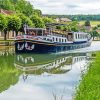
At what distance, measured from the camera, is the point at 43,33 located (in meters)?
62.8

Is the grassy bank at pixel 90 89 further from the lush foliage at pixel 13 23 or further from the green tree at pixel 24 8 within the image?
the green tree at pixel 24 8

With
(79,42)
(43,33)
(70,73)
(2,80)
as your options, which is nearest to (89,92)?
(2,80)

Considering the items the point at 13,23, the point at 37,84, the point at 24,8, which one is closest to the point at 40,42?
the point at 13,23

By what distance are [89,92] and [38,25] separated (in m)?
78.3

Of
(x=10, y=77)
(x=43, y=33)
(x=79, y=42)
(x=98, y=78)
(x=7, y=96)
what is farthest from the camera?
(x=79, y=42)

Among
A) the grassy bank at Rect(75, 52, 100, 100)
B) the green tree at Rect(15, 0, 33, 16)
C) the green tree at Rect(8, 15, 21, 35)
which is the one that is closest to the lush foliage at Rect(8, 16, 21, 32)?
the green tree at Rect(8, 15, 21, 35)

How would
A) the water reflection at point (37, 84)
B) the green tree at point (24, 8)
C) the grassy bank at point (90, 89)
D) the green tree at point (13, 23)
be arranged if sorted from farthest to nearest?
the green tree at point (24, 8) < the green tree at point (13, 23) < the water reflection at point (37, 84) < the grassy bank at point (90, 89)

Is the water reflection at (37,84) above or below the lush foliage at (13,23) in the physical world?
below

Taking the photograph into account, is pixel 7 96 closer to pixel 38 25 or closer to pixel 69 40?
pixel 69 40

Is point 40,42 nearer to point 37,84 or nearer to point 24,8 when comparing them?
point 37,84

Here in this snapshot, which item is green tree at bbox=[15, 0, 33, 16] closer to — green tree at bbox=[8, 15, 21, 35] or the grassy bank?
green tree at bbox=[8, 15, 21, 35]

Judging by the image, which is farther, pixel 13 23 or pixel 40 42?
pixel 13 23

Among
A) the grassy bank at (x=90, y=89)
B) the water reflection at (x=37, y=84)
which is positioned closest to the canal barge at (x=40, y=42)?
the water reflection at (x=37, y=84)

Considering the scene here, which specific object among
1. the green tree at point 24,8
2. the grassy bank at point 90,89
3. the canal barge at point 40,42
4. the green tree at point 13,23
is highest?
the green tree at point 24,8
